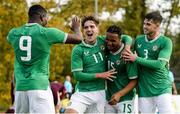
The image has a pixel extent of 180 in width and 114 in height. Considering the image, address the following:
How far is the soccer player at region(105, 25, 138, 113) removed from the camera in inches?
357

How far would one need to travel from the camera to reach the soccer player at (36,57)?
8.30 m

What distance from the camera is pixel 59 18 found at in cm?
2848

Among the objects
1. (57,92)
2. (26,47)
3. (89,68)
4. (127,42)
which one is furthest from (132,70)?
(57,92)

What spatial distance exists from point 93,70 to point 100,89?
0.34m

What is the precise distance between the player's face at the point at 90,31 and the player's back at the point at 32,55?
106cm

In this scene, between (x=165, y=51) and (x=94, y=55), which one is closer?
(x=165, y=51)

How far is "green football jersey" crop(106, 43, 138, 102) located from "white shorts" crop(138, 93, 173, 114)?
0.28 metres

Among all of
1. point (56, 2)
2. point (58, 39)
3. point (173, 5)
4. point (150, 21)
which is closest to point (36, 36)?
point (58, 39)

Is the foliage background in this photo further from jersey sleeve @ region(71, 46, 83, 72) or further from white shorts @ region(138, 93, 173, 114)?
white shorts @ region(138, 93, 173, 114)

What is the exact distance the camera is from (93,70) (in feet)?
30.1

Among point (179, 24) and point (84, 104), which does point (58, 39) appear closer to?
point (84, 104)

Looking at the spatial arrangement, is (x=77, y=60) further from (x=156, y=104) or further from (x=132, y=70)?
(x=156, y=104)

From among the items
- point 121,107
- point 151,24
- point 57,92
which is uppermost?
point 151,24

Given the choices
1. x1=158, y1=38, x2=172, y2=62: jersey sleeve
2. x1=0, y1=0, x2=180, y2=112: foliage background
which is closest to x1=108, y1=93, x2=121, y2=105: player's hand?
x1=158, y1=38, x2=172, y2=62: jersey sleeve
